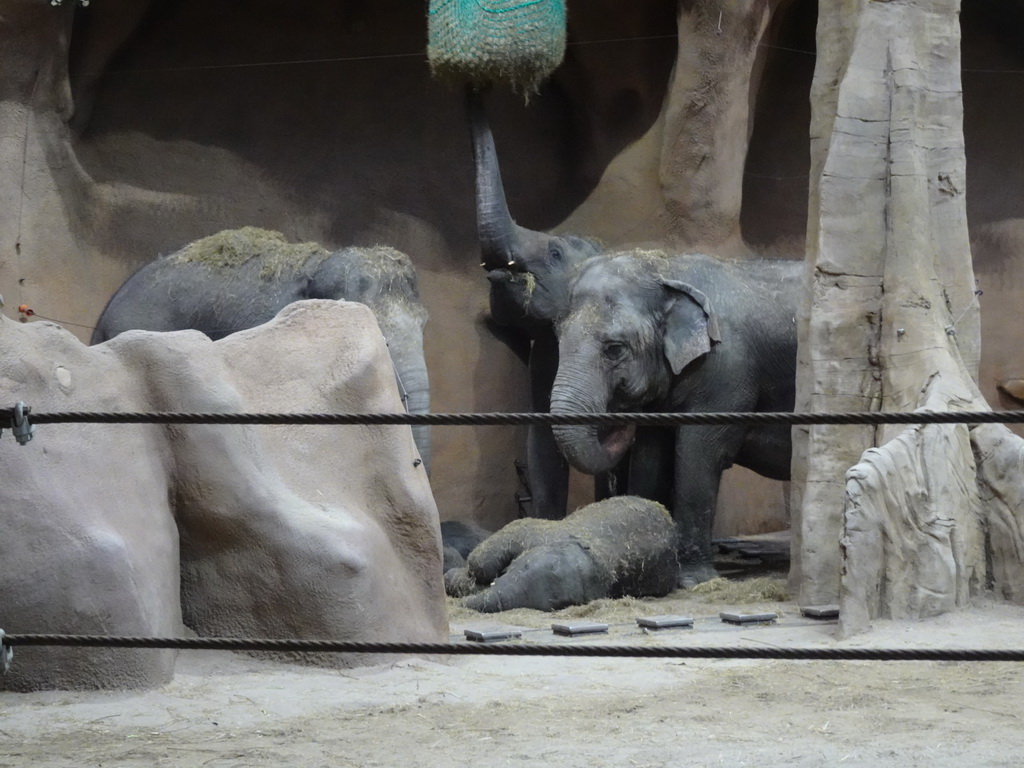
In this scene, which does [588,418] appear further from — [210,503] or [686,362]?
[686,362]

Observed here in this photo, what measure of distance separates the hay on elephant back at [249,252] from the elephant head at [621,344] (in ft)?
4.93

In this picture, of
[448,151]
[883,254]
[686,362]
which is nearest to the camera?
[883,254]

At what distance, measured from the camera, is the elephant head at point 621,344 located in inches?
323

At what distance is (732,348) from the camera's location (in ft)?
28.4

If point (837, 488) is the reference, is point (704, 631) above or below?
below

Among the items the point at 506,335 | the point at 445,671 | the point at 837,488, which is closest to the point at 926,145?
the point at 837,488

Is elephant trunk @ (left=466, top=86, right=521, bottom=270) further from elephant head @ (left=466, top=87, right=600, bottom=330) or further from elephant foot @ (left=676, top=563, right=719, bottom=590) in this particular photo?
elephant foot @ (left=676, top=563, right=719, bottom=590)

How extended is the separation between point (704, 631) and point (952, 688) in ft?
4.49

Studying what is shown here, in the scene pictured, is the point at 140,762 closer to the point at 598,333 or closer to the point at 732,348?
the point at 598,333

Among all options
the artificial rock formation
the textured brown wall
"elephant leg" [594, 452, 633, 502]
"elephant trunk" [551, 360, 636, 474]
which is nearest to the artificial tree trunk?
"elephant trunk" [551, 360, 636, 474]

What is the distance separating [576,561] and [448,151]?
4.00 metres

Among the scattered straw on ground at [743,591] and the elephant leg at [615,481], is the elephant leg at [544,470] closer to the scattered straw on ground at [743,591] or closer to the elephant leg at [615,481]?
the elephant leg at [615,481]

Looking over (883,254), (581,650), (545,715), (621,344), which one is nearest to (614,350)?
(621,344)

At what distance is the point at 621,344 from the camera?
832 cm
